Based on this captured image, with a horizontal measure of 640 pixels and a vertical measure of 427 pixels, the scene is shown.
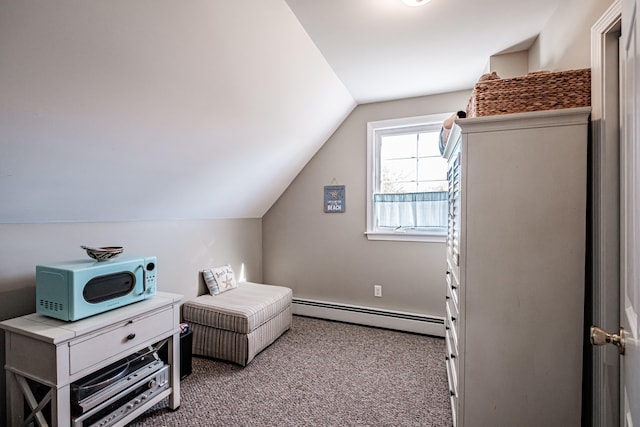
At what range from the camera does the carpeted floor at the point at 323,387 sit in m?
1.74

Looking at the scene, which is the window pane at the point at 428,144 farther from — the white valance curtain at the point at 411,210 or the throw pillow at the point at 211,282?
the throw pillow at the point at 211,282

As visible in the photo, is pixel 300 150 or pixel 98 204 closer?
pixel 98 204

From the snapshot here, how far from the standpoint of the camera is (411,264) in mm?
2920

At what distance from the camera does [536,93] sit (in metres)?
1.26

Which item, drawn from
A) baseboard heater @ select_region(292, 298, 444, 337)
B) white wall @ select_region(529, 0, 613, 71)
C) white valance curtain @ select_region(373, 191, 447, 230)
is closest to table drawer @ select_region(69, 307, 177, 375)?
baseboard heater @ select_region(292, 298, 444, 337)

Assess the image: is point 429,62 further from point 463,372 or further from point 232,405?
point 232,405

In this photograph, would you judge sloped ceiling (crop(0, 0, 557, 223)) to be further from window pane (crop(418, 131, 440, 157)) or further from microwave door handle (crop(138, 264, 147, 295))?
microwave door handle (crop(138, 264, 147, 295))

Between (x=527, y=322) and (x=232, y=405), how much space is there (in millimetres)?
1733

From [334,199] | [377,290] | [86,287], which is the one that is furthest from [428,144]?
[86,287]

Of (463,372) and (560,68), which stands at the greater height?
(560,68)

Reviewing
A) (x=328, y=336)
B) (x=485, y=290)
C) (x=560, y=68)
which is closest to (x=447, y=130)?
(x=560, y=68)

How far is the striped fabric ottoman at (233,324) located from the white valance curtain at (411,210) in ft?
4.58

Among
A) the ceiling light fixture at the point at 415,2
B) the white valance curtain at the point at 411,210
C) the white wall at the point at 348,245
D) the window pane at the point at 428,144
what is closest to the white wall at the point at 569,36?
the ceiling light fixture at the point at 415,2

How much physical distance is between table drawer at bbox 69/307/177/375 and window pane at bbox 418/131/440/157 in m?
2.57
